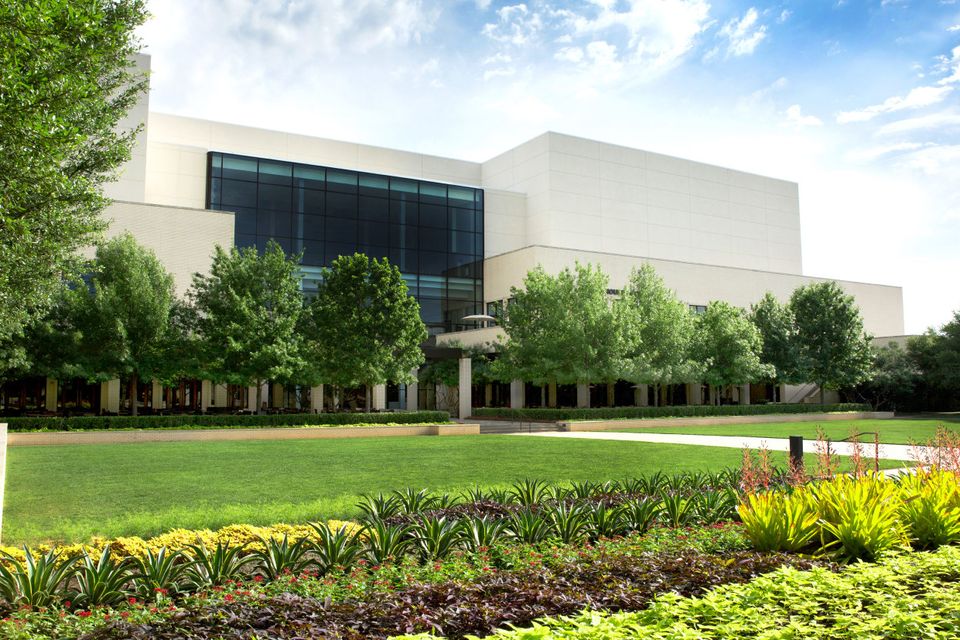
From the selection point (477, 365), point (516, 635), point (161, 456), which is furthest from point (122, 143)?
point (477, 365)

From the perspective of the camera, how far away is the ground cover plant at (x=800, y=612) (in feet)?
14.5

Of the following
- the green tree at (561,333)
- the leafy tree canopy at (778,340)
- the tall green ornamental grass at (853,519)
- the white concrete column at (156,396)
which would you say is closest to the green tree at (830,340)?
the leafy tree canopy at (778,340)

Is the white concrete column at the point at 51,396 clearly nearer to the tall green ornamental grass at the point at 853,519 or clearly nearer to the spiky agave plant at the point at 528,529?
the spiky agave plant at the point at 528,529

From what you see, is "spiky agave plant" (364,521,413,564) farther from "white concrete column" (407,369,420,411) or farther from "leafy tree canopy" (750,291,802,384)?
"leafy tree canopy" (750,291,802,384)

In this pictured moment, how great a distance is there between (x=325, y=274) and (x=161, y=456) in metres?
15.1

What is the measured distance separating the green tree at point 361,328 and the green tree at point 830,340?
95.4ft

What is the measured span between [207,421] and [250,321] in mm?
4631

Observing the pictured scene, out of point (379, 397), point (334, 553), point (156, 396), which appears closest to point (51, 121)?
point (334, 553)

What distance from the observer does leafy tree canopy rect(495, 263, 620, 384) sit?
3816cm

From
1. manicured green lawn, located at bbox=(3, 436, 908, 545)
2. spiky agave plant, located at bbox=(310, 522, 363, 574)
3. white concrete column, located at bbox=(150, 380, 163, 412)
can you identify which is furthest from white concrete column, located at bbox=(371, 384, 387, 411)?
spiky agave plant, located at bbox=(310, 522, 363, 574)

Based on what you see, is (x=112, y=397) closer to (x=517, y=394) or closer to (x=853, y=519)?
(x=517, y=394)

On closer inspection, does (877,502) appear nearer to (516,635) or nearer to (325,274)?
(516,635)

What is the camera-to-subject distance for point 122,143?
15.6 meters

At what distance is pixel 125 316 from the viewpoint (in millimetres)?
29844
